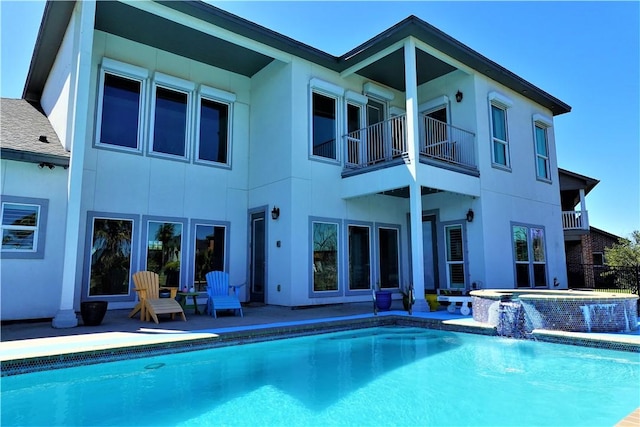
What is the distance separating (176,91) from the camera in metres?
10.4

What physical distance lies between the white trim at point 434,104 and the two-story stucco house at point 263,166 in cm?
6

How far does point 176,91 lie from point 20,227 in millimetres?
4797

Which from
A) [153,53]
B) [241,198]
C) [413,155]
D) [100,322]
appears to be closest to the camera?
[100,322]

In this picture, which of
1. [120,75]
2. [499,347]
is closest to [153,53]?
[120,75]

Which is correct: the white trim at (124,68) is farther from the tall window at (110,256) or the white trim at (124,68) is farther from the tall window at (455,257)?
the tall window at (455,257)

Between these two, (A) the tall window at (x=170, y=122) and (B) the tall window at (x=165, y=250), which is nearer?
(B) the tall window at (x=165, y=250)

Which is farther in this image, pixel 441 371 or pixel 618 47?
pixel 618 47

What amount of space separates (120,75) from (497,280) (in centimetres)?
1061

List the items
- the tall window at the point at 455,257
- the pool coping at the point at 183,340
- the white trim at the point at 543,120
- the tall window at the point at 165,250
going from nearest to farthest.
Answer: the pool coping at the point at 183,340
the tall window at the point at 165,250
the tall window at the point at 455,257
the white trim at the point at 543,120

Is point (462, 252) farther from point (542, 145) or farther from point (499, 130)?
point (542, 145)

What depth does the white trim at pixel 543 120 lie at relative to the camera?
1344 cm

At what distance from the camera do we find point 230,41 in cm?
955

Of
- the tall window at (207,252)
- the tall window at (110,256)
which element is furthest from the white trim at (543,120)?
the tall window at (110,256)

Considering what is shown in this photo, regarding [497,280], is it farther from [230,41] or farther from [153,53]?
[153,53]
